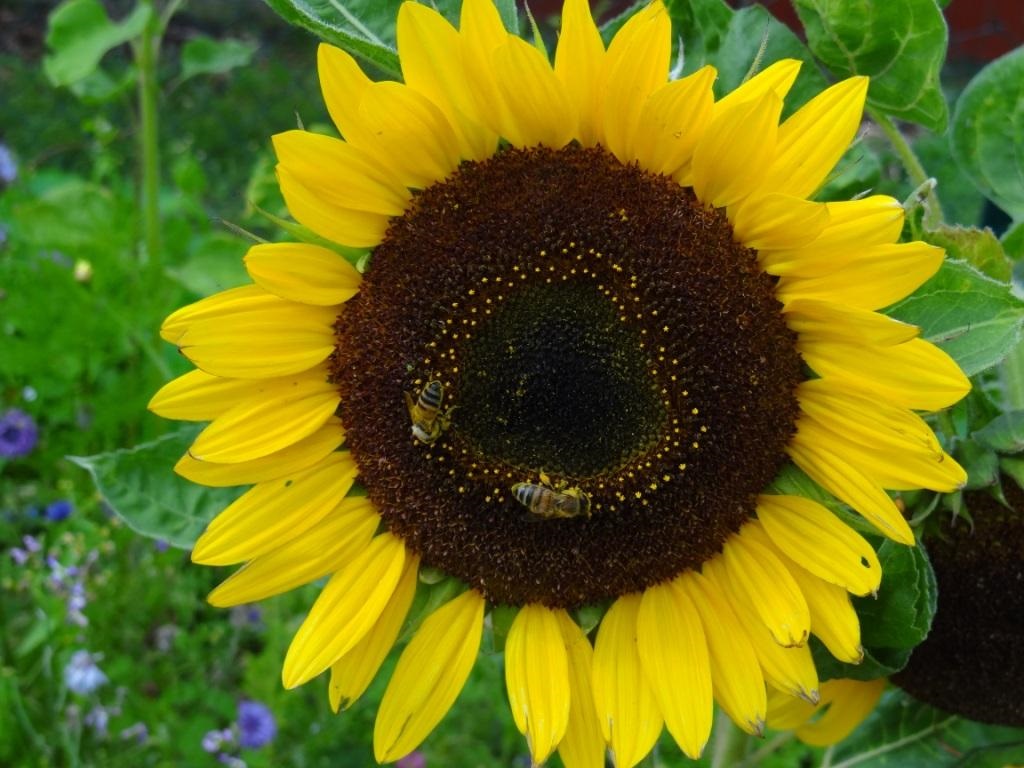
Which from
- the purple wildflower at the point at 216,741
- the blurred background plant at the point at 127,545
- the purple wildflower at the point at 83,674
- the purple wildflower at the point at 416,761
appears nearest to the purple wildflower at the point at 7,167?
the blurred background plant at the point at 127,545

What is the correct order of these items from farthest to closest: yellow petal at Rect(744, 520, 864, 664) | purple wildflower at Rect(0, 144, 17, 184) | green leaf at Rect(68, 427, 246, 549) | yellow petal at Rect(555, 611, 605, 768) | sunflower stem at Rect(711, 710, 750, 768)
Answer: purple wildflower at Rect(0, 144, 17, 184) → sunflower stem at Rect(711, 710, 750, 768) → green leaf at Rect(68, 427, 246, 549) → yellow petal at Rect(555, 611, 605, 768) → yellow petal at Rect(744, 520, 864, 664)

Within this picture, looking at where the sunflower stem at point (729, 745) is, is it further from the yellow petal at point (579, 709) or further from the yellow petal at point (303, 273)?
the yellow petal at point (303, 273)

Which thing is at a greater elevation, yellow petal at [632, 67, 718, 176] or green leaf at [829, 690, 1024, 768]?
yellow petal at [632, 67, 718, 176]

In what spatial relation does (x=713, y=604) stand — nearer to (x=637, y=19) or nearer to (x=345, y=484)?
(x=345, y=484)

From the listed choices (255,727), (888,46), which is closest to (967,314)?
(888,46)

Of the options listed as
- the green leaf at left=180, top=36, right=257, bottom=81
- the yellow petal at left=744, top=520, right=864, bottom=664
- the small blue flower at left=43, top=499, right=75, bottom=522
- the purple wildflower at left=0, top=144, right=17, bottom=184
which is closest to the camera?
the yellow petal at left=744, top=520, right=864, bottom=664

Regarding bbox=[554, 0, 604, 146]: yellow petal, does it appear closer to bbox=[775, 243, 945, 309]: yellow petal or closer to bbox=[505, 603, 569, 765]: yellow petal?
bbox=[775, 243, 945, 309]: yellow petal

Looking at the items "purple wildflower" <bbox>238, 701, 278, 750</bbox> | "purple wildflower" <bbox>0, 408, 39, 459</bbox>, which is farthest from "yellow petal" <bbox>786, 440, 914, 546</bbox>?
"purple wildflower" <bbox>0, 408, 39, 459</bbox>
